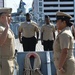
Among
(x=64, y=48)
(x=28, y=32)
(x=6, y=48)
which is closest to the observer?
(x=64, y=48)

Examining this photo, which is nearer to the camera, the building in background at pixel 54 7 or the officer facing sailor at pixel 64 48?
the officer facing sailor at pixel 64 48

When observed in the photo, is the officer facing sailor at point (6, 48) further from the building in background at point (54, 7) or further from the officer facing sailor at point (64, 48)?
the building in background at point (54, 7)

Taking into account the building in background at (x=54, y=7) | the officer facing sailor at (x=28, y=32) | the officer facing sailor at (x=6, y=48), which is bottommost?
the building in background at (x=54, y=7)

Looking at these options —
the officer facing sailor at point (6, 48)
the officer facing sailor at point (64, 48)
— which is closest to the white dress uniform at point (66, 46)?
the officer facing sailor at point (64, 48)

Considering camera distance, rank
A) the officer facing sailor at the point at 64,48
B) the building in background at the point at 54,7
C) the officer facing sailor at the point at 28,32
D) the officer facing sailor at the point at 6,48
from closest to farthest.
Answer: the officer facing sailor at the point at 64,48 < the officer facing sailor at the point at 6,48 < the officer facing sailor at the point at 28,32 < the building in background at the point at 54,7

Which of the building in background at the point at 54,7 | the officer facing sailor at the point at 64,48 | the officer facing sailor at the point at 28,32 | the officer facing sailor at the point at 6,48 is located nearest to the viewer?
the officer facing sailor at the point at 64,48

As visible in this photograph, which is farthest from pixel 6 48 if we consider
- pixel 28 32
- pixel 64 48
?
pixel 28 32

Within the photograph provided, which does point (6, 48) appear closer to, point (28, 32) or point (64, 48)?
point (64, 48)

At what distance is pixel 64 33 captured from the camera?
5.14m

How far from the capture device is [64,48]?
16.7 feet

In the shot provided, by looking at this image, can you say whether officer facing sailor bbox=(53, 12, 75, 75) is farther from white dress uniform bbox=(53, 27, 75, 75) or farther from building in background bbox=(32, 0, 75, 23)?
building in background bbox=(32, 0, 75, 23)

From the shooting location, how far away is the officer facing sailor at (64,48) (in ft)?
16.8

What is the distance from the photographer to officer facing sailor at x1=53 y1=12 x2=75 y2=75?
511 cm

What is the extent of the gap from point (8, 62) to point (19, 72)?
10.9 ft
